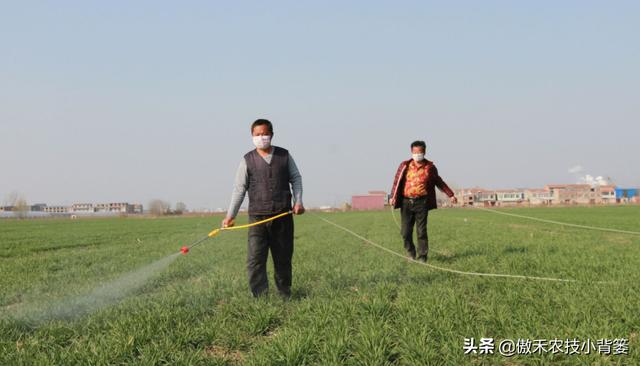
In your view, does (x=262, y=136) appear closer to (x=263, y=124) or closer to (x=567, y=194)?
(x=263, y=124)

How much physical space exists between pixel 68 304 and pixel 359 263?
17.5ft

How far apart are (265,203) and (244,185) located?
404 millimetres

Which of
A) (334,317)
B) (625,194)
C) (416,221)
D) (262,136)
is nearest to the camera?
(334,317)

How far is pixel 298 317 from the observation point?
486cm

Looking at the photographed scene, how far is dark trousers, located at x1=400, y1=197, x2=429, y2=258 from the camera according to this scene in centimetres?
896

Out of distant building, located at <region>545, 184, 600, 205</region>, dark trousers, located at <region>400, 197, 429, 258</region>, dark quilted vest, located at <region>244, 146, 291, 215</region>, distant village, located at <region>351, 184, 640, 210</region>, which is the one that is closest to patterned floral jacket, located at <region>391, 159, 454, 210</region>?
dark trousers, located at <region>400, 197, 429, 258</region>

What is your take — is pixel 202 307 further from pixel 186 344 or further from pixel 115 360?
pixel 115 360

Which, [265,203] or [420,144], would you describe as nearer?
[265,203]

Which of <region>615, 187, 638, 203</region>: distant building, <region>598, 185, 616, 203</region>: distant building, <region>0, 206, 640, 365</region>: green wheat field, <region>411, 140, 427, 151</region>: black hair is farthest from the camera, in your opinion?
<region>598, 185, 616, 203</region>: distant building

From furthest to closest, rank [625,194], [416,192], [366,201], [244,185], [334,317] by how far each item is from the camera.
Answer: [625,194], [366,201], [416,192], [244,185], [334,317]

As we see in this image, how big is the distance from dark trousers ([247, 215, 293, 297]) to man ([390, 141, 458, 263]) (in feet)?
12.7

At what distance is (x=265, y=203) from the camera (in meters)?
5.86

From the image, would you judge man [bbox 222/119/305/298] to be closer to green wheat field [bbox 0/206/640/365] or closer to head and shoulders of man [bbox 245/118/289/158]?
head and shoulders of man [bbox 245/118/289/158]

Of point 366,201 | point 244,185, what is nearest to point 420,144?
point 244,185
